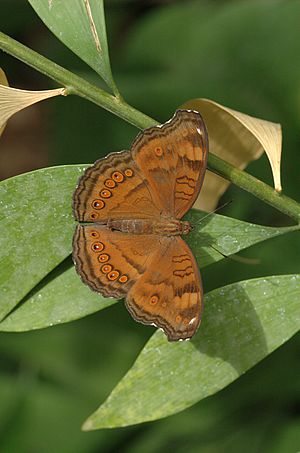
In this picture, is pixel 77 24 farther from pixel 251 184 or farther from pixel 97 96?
pixel 251 184

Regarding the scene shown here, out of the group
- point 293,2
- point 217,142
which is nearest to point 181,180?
point 217,142

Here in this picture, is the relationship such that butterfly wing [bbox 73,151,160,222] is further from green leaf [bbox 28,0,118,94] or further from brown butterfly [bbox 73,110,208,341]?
green leaf [bbox 28,0,118,94]

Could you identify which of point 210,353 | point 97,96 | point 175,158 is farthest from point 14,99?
point 210,353

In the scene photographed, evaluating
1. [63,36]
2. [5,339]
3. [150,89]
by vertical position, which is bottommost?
[5,339]

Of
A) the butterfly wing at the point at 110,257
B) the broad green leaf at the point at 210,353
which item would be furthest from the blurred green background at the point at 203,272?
the butterfly wing at the point at 110,257

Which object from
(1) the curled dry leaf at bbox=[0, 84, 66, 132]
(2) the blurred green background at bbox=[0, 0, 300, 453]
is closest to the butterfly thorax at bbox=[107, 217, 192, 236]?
(1) the curled dry leaf at bbox=[0, 84, 66, 132]

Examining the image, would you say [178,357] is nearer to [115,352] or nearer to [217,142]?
[217,142]

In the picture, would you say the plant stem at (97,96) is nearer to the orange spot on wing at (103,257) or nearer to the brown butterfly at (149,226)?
the brown butterfly at (149,226)
